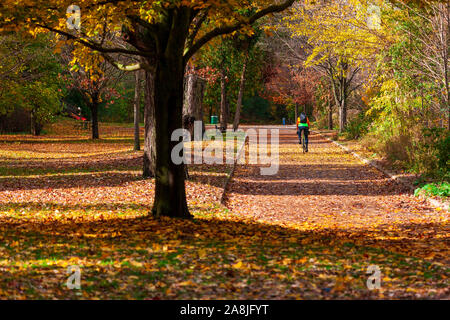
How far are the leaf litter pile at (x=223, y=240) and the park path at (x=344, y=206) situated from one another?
3cm

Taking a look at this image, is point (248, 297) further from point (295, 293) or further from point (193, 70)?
point (193, 70)

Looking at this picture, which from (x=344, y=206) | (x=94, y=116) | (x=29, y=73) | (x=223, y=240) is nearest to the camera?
(x=223, y=240)

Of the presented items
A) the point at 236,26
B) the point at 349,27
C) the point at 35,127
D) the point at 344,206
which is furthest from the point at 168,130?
Answer: the point at 35,127

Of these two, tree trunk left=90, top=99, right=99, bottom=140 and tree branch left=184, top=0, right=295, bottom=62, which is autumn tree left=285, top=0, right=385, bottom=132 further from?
tree trunk left=90, top=99, right=99, bottom=140

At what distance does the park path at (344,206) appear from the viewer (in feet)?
32.9

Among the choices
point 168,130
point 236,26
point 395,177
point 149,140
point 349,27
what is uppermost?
point 349,27

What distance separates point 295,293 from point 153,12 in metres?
5.89

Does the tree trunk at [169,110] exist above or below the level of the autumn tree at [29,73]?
below

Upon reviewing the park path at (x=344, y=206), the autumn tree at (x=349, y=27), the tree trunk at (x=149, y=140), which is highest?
the autumn tree at (x=349, y=27)

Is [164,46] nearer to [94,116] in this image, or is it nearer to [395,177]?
[395,177]

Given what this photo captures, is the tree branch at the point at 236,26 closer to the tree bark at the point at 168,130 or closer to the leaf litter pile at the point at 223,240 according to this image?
the tree bark at the point at 168,130

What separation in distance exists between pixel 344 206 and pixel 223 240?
5.26 m

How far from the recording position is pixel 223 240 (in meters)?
9.27

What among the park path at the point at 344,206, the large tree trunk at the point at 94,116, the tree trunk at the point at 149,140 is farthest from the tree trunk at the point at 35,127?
the tree trunk at the point at 149,140
